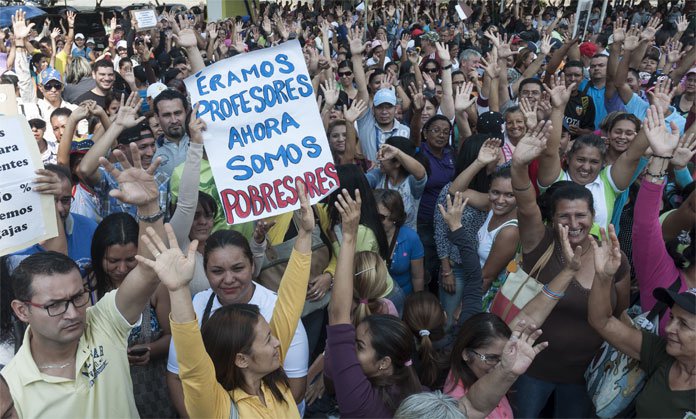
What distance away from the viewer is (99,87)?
728 cm

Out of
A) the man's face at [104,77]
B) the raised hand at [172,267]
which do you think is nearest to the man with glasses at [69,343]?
the raised hand at [172,267]

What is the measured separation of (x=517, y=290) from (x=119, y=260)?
6.32 ft

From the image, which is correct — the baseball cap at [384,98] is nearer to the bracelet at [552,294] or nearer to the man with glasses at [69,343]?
the bracelet at [552,294]

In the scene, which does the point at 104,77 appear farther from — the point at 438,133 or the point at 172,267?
the point at 172,267

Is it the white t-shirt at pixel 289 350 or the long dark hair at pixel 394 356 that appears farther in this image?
the white t-shirt at pixel 289 350

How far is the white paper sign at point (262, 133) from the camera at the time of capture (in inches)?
129

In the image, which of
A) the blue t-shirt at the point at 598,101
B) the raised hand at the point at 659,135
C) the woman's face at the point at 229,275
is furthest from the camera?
the blue t-shirt at the point at 598,101

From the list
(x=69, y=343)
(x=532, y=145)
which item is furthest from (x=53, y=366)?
(x=532, y=145)

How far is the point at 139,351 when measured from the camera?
2.77m

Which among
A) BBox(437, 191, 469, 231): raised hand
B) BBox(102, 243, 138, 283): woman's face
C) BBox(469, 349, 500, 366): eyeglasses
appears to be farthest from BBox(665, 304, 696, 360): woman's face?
BBox(102, 243, 138, 283): woman's face

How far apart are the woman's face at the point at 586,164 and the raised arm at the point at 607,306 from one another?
1.32 m

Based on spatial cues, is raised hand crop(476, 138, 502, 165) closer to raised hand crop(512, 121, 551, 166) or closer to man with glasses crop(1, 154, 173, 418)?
raised hand crop(512, 121, 551, 166)

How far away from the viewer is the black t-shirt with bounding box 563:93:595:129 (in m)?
6.54

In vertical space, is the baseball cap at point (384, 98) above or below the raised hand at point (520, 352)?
above
